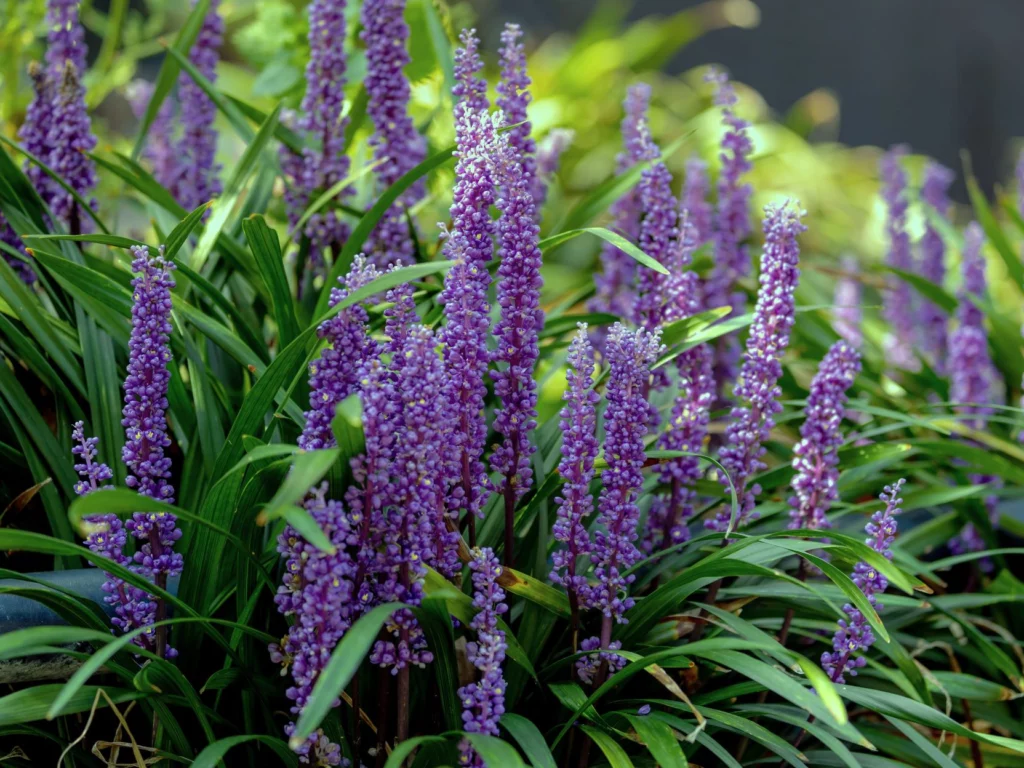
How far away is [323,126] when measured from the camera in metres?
2.21

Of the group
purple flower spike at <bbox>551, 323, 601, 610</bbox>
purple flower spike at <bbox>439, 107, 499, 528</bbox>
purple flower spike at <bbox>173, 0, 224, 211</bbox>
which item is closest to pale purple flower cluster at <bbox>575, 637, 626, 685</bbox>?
purple flower spike at <bbox>551, 323, 601, 610</bbox>

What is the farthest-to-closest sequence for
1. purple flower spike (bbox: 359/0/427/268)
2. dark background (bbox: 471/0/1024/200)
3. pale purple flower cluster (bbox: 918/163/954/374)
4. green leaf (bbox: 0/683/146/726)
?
dark background (bbox: 471/0/1024/200) < pale purple flower cluster (bbox: 918/163/954/374) < purple flower spike (bbox: 359/0/427/268) < green leaf (bbox: 0/683/146/726)

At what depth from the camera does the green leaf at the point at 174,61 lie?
7.83ft

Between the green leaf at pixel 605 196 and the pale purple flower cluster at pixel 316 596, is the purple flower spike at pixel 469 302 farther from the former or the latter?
the green leaf at pixel 605 196

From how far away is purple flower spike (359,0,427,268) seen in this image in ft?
6.79

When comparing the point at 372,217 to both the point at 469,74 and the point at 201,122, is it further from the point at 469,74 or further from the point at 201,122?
the point at 201,122

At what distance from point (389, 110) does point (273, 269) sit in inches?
22.1

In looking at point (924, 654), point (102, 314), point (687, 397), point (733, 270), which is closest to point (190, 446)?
point (102, 314)

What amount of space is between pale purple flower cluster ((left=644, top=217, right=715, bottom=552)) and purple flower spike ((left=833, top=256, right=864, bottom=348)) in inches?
41.5

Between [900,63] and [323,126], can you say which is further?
[900,63]

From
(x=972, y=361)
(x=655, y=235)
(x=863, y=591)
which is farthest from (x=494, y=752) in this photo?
(x=972, y=361)

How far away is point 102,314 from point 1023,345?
8.94ft

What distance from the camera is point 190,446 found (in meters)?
1.83

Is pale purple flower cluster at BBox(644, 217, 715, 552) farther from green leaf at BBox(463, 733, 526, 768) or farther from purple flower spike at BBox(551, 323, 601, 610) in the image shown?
green leaf at BBox(463, 733, 526, 768)
